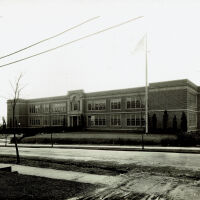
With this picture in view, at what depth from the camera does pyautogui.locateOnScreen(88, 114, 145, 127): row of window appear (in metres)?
43.4

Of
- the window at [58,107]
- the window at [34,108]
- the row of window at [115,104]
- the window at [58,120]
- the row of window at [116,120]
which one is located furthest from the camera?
the window at [34,108]

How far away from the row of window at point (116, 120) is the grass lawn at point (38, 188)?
34.7 metres

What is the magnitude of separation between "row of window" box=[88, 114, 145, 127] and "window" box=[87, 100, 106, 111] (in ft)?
5.52

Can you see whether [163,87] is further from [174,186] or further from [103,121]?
[174,186]

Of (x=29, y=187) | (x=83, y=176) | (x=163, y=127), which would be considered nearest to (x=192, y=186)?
(x=83, y=176)

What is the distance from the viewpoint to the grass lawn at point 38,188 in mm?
7496

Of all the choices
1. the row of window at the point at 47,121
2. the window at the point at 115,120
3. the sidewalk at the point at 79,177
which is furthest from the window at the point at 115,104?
the sidewalk at the point at 79,177

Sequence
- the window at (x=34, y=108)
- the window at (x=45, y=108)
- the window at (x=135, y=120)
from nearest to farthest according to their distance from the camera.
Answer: the window at (x=135, y=120) < the window at (x=45, y=108) < the window at (x=34, y=108)

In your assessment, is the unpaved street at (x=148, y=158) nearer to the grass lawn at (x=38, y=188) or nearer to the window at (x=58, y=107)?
the grass lawn at (x=38, y=188)

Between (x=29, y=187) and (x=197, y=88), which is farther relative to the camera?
(x=197, y=88)

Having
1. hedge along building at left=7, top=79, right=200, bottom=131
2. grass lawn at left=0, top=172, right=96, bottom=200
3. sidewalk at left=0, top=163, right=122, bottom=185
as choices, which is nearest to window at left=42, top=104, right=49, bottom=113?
hedge along building at left=7, top=79, right=200, bottom=131

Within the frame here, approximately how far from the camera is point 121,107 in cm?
4644

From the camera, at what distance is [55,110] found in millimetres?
59406

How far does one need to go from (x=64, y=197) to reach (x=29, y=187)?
186cm
